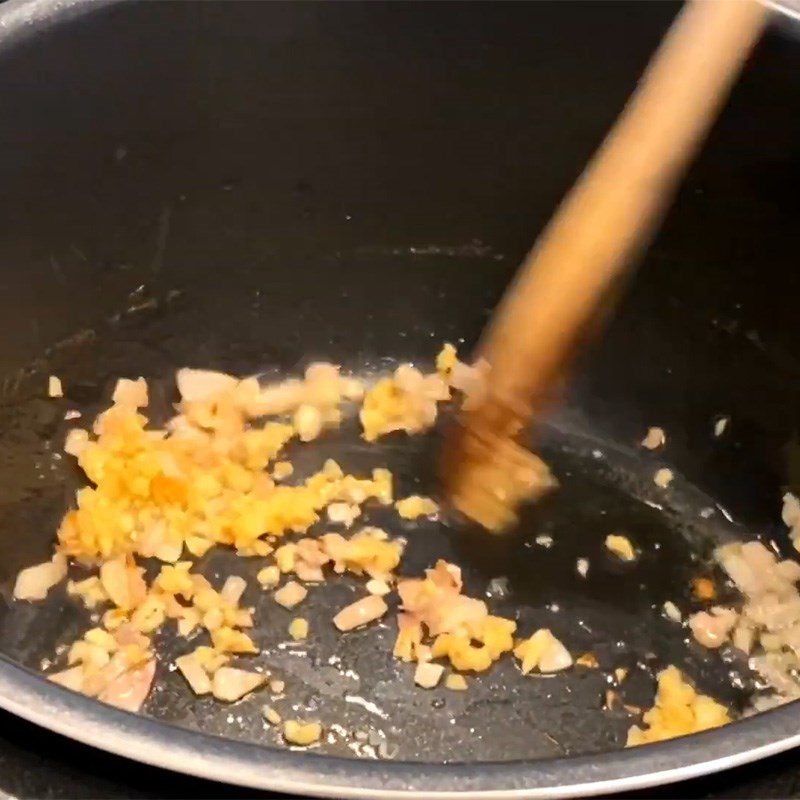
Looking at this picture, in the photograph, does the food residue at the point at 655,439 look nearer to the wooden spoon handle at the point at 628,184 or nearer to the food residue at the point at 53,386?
the wooden spoon handle at the point at 628,184

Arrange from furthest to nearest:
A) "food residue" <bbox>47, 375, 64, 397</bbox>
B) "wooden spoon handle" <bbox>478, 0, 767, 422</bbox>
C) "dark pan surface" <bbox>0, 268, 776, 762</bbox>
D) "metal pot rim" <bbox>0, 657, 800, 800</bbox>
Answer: "food residue" <bbox>47, 375, 64, 397</bbox> < "dark pan surface" <bbox>0, 268, 776, 762</bbox> < "wooden spoon handle" <bbox>478, 0, 767, 422</bbox> < "metal pot rim" <bbox>0, 657, 800, 800</bbox>

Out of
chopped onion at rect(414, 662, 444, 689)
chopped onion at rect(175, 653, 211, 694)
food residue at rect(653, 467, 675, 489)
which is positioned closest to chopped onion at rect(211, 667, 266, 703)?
chopped onion at rect(175, 653, 211, 694)

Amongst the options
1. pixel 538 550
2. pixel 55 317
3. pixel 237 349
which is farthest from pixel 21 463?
pixel 538 550

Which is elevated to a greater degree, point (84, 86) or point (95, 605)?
point (84, 86)

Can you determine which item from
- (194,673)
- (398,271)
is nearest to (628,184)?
(398,271)

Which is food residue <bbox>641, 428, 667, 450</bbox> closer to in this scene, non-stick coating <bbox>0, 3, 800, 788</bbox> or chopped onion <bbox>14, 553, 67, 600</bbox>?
non-stick coating <bbox>0, 3, 800, 788</bbox>

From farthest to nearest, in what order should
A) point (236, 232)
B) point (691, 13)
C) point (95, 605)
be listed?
point (236, 232)
point (95, 605)
point (691, 13)

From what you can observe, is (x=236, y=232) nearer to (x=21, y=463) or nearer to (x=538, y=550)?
(x=21, y=463)
